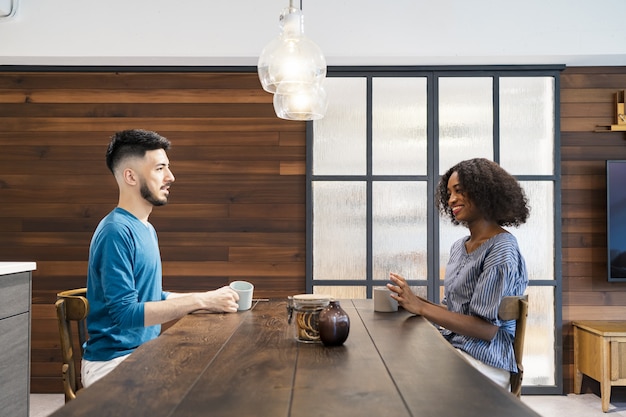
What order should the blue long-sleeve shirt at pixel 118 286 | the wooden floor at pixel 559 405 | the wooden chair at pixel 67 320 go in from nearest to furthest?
the wooden chair at pixel 67 320 → the blue long-sleeve shirt at pixel 118 286 → the wooden floor at pixel 559 405

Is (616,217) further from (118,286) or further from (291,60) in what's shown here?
(118,286)

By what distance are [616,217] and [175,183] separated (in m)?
2.94

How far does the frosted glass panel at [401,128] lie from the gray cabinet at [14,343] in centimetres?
228

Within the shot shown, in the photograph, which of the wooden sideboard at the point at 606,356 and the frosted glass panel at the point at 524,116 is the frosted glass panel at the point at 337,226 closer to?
the frosted glass panel at the point at 524,116

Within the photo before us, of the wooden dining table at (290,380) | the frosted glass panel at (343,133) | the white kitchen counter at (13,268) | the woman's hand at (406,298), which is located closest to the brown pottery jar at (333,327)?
the wooden dining table at (290,380)

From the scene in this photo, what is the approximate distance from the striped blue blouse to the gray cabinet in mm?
1921

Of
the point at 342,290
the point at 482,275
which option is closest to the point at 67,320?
the point at 482,275

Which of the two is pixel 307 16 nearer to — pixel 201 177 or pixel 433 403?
pixel 201 177

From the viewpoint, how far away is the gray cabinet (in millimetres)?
2650

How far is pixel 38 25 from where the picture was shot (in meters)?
3.86

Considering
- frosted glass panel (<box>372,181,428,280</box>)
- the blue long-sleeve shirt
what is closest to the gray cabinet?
the blue long-sleeve shirt

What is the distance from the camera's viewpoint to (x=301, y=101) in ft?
7.43

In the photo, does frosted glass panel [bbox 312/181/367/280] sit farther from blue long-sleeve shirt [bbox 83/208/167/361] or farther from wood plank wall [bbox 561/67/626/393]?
blue long-sleeve shirt [bbox 83/208/167/361]

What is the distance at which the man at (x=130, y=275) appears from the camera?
2025 millimetres
